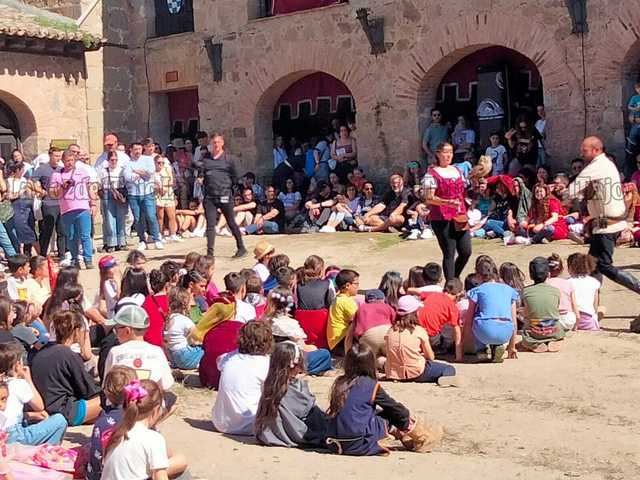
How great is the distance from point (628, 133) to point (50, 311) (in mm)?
8943

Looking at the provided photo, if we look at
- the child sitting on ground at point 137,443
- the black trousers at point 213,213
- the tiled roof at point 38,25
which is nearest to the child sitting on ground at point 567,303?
the child sitting on ground at point 137,443

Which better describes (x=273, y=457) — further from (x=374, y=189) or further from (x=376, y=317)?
(x=374, y=189)

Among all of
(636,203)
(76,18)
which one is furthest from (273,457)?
(76,18)

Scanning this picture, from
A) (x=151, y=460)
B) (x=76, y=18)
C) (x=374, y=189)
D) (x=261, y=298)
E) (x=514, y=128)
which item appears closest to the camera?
(x=151, y=460)

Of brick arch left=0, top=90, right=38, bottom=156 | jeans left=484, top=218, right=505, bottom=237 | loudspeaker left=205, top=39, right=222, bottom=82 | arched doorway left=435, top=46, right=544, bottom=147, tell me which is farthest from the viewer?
loudspeaker left=205, top=39, right=222, bottom=82

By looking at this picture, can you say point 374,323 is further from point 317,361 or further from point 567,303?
Result: point 567,303

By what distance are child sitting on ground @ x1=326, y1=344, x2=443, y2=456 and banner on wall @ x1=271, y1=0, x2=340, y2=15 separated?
1193 cm

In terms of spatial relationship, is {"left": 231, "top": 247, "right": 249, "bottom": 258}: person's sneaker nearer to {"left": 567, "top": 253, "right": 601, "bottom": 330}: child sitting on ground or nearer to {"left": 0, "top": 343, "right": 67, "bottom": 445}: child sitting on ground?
{"left": 567, "top": 253, "right": 601, "bottom": 330}: child sitting on ground

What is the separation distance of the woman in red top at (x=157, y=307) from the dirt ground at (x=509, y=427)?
538mm

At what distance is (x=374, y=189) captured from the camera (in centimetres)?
1622

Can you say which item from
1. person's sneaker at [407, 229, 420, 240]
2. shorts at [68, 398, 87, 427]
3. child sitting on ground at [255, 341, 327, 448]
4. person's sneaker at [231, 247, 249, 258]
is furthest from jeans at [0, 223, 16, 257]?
child sitting on ground at [255, 341, 327, 448]

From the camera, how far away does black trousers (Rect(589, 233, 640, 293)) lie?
862 cm

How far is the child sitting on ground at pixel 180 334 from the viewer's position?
781 cm

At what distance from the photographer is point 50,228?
13.5 meters
